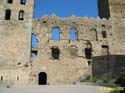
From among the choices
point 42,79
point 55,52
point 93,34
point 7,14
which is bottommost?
point 42,79

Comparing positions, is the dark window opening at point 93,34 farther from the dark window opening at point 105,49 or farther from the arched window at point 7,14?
the arched window at point 7,14

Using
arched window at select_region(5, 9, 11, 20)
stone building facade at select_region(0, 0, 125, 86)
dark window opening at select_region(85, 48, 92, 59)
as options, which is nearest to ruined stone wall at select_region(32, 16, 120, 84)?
stone building facade at select_region(0, 0, 125, 86)

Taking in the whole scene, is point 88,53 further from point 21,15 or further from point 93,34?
point 21,15

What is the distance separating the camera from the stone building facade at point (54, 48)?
70.4 feet

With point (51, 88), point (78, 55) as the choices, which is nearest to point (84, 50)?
point (78, 55)

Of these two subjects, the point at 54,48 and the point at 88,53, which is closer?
the point at 54,48

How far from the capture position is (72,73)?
22.5 meters

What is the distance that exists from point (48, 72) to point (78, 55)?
12.3ft

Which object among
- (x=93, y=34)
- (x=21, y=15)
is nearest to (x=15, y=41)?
(x=21, y=15)

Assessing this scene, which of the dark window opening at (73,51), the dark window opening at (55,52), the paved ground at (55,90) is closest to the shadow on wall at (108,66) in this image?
the dark window opening at (73,51)

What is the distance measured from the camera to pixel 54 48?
23547mm

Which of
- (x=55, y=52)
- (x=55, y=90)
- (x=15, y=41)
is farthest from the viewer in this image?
(x=55, y=52)

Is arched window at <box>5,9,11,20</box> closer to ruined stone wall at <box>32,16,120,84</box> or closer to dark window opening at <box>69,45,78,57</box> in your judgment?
ruined stone wall at <box>32,16,120,84</box>

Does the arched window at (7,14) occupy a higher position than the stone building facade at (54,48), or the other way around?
the arched window at (7,14)
